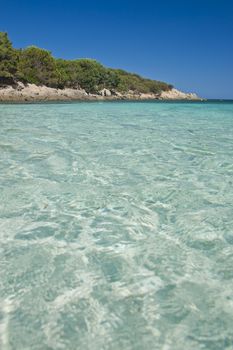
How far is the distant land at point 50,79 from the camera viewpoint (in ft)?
178

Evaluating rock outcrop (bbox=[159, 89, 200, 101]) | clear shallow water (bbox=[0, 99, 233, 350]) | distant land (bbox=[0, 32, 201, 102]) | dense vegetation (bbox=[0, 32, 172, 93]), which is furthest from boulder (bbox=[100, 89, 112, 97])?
clear shallow water (bbox=[0, 99, 233, 350])

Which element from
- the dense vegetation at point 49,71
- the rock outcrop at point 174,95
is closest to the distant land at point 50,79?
the dense vegetation at point 49,71

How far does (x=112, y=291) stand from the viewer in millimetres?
2377

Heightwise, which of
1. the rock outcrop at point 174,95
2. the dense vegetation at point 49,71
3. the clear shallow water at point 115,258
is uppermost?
the dense vegetation at point 49,71

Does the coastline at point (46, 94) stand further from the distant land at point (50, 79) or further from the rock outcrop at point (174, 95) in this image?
the rock outcrop at point (174, 95)

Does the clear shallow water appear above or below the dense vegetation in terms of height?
below

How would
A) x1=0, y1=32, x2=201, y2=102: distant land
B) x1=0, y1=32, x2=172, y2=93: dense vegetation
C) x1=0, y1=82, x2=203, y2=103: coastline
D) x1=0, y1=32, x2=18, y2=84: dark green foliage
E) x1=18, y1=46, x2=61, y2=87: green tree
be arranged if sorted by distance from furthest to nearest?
x1=18, y1=46, x2=61, y2=87: green tree < x1=0, y1=32, x2=172, y2=93: dense vegetation < x1=0, y1=32, x2=201, y2=102: distant land < x1=0, y1=32, x2=18, y2=84: dark green foliage < x1=0, y1=82, x2=203, y2=103: coastline

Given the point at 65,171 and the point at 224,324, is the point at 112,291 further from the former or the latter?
the point at 65,171

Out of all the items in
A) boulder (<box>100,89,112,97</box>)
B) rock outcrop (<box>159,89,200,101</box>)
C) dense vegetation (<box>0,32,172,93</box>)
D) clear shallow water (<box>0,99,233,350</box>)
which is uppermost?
dense vegetation (<box>0,32,172,93</box>)

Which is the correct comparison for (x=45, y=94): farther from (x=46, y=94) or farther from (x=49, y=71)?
(x=49, y=71)

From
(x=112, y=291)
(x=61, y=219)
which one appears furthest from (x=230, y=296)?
(x=61, y=219)

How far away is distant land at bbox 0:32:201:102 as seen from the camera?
54.1m

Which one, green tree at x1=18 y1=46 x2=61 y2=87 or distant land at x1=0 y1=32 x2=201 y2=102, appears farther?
green tree at x1=18 y1=46 x2=61 y2=87

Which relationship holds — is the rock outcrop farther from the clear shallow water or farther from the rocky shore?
the clear shallow water
